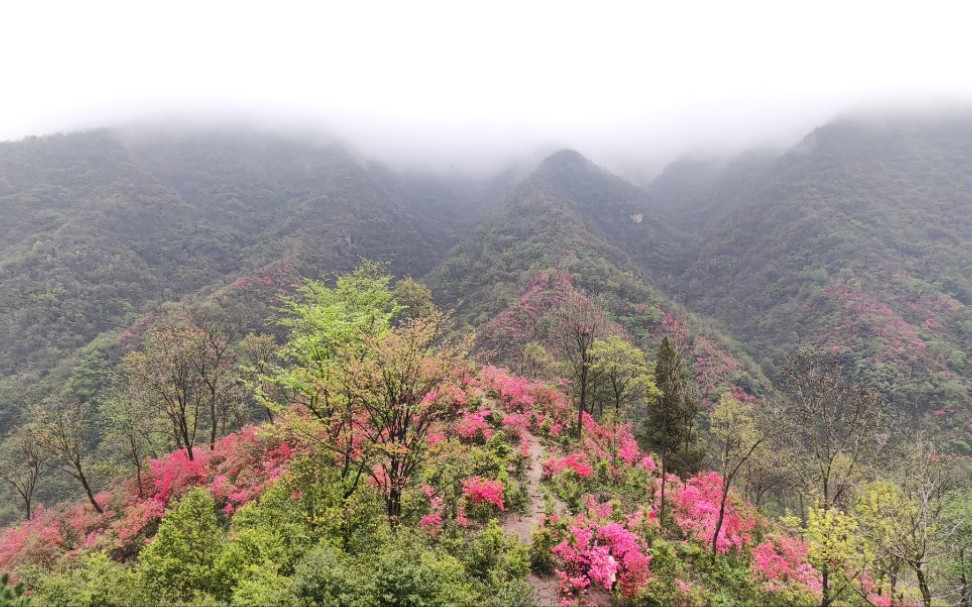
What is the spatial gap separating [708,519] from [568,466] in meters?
5.88

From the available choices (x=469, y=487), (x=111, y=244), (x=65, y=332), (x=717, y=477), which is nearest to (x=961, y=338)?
(x=717, y=477)

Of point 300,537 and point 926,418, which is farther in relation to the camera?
point 926,418

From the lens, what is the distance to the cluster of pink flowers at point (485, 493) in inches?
609

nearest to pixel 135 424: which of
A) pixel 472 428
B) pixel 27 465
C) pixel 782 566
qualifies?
pixel 27 465

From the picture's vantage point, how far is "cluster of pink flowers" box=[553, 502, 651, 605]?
37.9 feet

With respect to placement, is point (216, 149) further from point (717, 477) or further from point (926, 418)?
point (926, 418)

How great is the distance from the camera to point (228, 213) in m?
117

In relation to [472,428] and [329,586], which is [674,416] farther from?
[329,586]

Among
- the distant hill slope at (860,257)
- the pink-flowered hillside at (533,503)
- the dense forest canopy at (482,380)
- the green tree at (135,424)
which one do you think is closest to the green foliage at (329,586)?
the dense forest canopy at (482,380)

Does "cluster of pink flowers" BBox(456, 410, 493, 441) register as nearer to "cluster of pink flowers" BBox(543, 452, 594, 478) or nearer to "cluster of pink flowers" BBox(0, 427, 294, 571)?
"cluster of pink flowers" BBox(543, 452, 594, 478)

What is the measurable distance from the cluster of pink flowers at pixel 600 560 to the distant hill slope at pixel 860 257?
217 feet

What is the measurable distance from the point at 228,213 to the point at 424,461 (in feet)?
425

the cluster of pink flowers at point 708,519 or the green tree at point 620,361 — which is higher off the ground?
the green tree at point 620,361

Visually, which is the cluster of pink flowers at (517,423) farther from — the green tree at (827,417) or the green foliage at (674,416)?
the green tree at (827,417)
